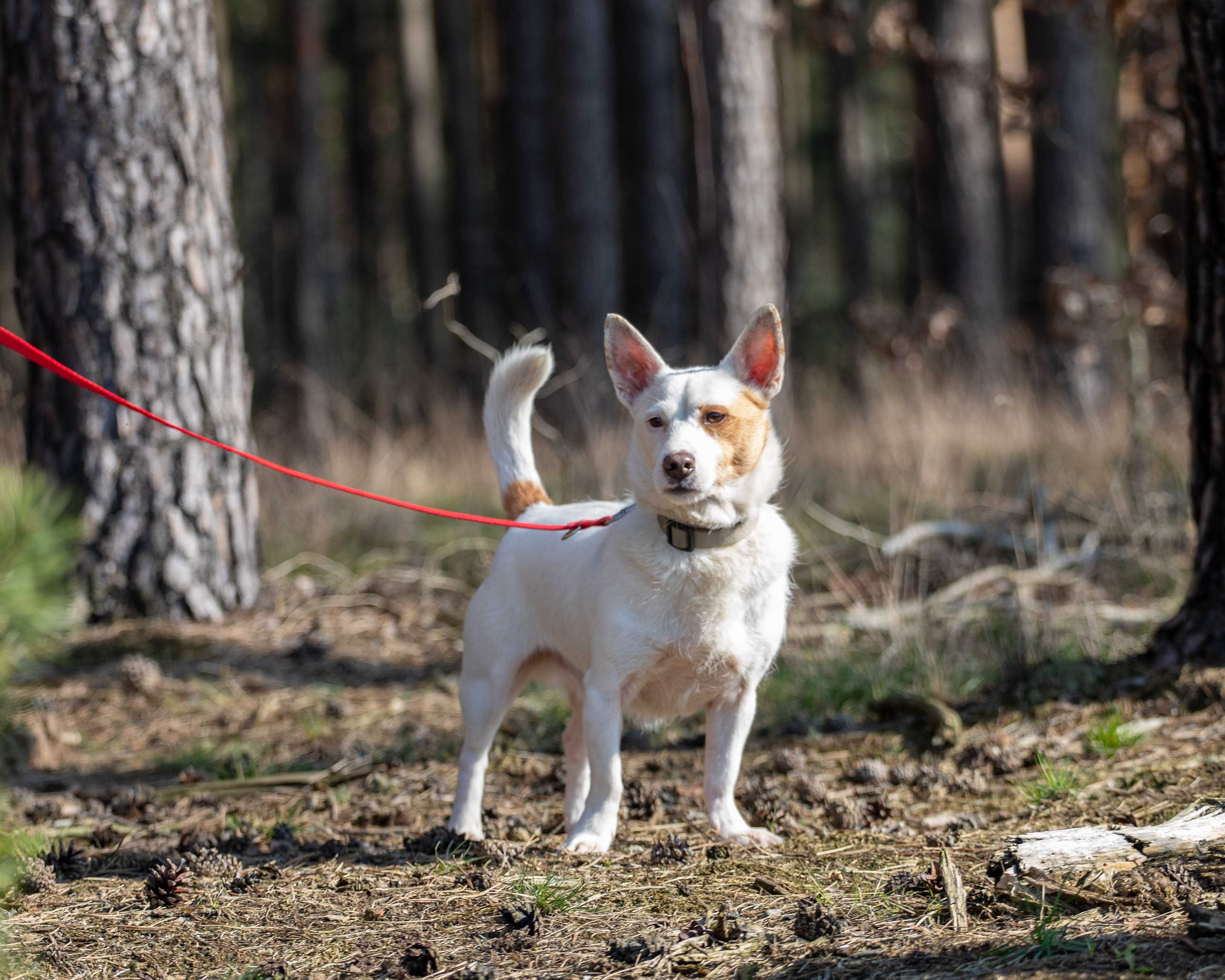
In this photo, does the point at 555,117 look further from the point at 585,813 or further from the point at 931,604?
the point at 585,813

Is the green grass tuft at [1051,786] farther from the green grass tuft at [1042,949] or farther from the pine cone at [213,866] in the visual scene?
the pine cone at [213,866]

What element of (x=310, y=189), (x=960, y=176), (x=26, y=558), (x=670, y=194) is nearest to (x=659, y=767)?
(x=26, y=558)

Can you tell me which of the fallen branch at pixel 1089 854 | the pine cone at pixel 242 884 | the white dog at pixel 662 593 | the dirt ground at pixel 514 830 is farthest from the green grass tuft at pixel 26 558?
the fallen branch at pixel 1089 854

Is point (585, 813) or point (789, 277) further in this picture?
point (789, 277)

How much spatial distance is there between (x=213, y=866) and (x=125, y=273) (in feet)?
9.76

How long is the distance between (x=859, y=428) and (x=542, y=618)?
6063 millimetres

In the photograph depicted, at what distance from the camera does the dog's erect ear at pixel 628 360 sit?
326 cm

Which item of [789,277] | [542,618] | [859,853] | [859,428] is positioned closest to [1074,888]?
[859,853]

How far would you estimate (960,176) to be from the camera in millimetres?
13141

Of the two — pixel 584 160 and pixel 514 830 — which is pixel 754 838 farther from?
pixel 584 160

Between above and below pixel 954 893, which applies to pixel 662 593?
above

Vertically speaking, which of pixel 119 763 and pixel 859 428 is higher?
pixel 859 428

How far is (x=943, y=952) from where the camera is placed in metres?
2.43

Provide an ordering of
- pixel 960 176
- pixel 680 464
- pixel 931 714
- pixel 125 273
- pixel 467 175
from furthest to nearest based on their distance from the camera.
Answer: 1. pixel 467 175
2. pixel 960 176
3. pixel 125 273
4. pixel 931 714
5. pixel 680 464
